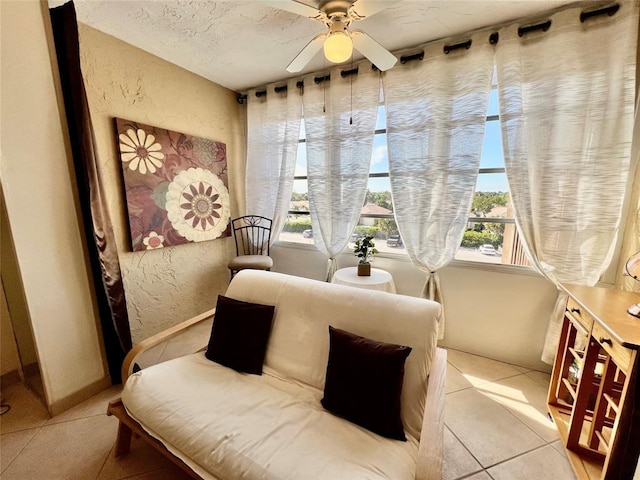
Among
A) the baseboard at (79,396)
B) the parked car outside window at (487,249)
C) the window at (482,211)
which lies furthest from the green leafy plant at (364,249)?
the baseboard at (79,396)

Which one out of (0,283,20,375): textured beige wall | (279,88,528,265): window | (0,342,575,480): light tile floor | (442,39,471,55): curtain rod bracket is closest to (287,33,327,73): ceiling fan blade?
(279,88,528,265): window

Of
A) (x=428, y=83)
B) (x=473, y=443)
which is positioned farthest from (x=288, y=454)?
(x=428, y=83)

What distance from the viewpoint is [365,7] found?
4.52ft

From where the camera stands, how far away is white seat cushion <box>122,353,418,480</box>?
3.20ft

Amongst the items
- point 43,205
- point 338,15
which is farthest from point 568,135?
point 43,205

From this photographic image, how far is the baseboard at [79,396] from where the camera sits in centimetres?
174

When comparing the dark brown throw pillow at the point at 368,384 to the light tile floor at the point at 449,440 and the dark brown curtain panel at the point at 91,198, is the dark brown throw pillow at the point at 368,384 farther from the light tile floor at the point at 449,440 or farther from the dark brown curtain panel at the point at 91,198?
the dark brown curtain panel at the point at 91,198

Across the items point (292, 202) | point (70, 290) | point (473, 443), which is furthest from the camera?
point (292, 202)

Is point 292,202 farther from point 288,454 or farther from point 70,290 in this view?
point 288,454

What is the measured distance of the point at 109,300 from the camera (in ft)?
6.29

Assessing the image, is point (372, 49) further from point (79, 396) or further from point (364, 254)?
point (79, 396)

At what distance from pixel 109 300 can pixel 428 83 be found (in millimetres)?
2979

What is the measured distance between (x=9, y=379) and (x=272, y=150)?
2.94 meters

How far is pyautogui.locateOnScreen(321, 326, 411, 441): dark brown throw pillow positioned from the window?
161 centimetres
